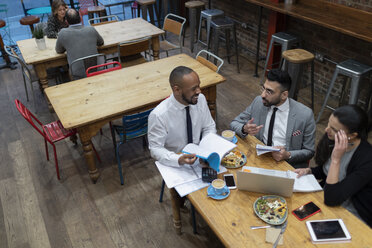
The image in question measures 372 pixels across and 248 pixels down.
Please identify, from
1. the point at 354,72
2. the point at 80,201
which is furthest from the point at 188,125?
Result: the point at 354,72

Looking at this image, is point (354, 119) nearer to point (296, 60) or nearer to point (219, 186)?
point (219, 186)

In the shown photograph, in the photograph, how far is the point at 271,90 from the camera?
7.59ft

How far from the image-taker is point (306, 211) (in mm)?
1821

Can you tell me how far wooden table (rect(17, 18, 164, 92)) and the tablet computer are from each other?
3.41m

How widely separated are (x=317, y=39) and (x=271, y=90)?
2454 millimetres

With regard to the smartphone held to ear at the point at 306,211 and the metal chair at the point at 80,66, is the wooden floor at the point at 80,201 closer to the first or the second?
the metal chair at the point at 80,66

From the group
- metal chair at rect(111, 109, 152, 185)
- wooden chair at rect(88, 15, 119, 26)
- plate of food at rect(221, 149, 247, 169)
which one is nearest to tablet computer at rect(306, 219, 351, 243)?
plate of food at rect(221, 149, 247, 169)

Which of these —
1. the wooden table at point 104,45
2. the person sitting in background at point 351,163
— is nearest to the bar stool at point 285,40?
the wooden table at point 104,45

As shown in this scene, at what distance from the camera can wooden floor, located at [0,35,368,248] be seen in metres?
2.74

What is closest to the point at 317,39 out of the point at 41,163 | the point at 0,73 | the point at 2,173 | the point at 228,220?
the point at 228,220

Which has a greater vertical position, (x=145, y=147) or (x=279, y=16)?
(x=279, y=16)

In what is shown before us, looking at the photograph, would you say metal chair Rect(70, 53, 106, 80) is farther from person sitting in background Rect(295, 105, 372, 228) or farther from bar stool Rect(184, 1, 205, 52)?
person sitting in background Rect(295, 105, 372, 228)

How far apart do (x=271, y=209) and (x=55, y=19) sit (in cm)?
400

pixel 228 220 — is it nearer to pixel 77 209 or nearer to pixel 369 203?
pixel 369 203
